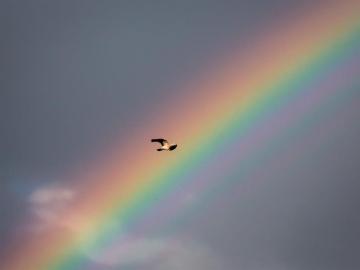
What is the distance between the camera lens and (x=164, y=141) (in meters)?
187
